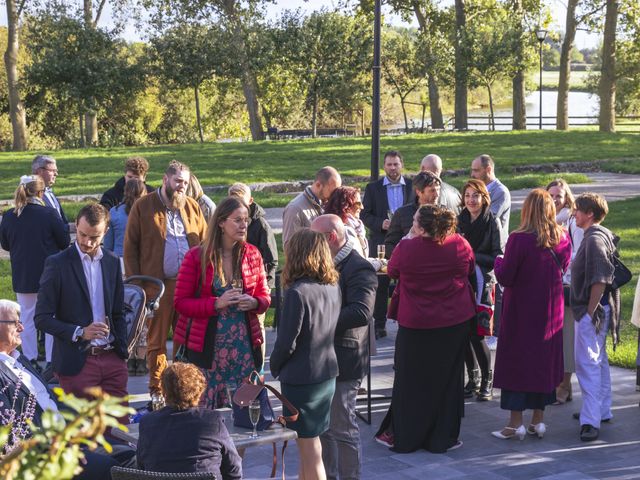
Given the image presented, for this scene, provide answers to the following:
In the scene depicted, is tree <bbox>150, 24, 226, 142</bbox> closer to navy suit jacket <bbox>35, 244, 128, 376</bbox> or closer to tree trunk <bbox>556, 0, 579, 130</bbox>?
tree trunk <bbox>556, 0, 579, 130</bbox>

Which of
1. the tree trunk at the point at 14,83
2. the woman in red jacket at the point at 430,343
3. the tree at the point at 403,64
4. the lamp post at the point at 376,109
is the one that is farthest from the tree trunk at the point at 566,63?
the woman in red jacket at the point at 430,343

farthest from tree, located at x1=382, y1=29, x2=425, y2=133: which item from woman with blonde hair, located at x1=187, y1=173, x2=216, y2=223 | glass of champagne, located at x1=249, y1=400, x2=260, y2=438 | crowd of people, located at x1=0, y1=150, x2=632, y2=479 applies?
glass of champagne, located at x1=249, y1=400, x2=260, y2=438

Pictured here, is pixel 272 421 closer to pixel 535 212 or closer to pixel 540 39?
pixel 535 212

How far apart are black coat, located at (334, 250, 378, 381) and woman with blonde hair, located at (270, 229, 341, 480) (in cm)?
23

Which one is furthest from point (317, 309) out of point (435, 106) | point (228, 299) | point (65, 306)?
point (435, 106)

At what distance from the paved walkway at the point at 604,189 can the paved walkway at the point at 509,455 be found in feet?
38.9

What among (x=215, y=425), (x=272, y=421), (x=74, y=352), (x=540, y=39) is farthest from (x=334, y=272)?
(x=540, y=39)

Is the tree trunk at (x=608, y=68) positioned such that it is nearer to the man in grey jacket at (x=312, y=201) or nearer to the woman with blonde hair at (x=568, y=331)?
the woman with blonde hair at (x=568, y=331)

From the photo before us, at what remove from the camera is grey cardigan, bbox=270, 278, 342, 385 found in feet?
19.2

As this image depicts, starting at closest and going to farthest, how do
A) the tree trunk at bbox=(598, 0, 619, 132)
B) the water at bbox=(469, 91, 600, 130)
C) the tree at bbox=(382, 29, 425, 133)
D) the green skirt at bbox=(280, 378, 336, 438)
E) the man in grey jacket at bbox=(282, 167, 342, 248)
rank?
the green skirt at bbox=(280, 378, 336, 438), the man in grey jacket at bbox=(282, 167, 342, 248), the tree trunk at bbox=(598, 0, 619, 132), the tree at bbox=(382, 29, 425, 133), the water at bbox=(469, 91, 600, 130)

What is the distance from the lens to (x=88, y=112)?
136 feet

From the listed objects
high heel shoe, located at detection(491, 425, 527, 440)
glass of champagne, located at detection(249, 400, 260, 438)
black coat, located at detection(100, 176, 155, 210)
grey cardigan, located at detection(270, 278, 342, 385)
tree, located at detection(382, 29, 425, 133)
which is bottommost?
high heel shoe, located at detection(491, 425, 527, 440)

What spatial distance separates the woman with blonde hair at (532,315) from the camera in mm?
7418

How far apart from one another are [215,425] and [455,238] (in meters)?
2.84
